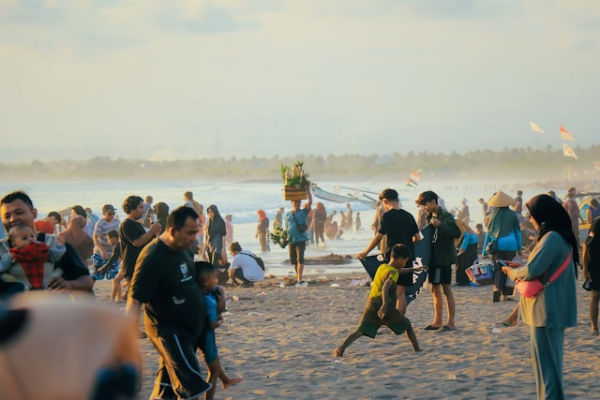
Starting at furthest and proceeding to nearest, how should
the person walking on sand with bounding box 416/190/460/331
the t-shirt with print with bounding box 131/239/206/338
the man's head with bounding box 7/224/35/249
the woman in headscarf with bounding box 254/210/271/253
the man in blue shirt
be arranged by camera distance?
the woman in headscarf with bounding box 254/210/271/253 → the man in blue shirt → the person walking on sand with bounding box 416/190/460/331 → the t-shirt with print with bounding box 131/239/206/338 → the man's head with bounding box 7/224/35/249

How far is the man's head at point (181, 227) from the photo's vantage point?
5352mm

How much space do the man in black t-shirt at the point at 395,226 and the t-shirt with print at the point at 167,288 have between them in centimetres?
526

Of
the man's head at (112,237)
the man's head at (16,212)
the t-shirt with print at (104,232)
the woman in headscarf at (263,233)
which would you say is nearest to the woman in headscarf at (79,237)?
the man's head at (112,237)

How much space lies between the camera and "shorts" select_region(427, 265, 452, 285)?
35.0ft

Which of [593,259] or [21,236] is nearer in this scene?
[21,236]

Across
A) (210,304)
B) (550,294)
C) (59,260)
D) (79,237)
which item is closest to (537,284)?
(550,294)

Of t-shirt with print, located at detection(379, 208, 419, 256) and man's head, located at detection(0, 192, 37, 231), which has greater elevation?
man's head, located at detection(0, 192, 37, 231)

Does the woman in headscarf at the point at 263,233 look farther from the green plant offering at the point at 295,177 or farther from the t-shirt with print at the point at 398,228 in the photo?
the t-shirt with print at the point at 398,228

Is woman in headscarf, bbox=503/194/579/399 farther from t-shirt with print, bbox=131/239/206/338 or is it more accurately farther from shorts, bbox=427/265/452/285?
shorts, bbox=427/265/452/285

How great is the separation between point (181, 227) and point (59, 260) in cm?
85

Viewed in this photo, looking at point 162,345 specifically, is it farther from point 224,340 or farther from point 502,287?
point 502,287

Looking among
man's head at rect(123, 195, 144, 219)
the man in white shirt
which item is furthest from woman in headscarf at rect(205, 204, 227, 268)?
man's head at rect(123, 195, 144, 219)

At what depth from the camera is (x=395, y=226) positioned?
34.9 feet

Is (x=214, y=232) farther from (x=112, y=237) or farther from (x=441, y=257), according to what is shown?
(x=441, y=257)
